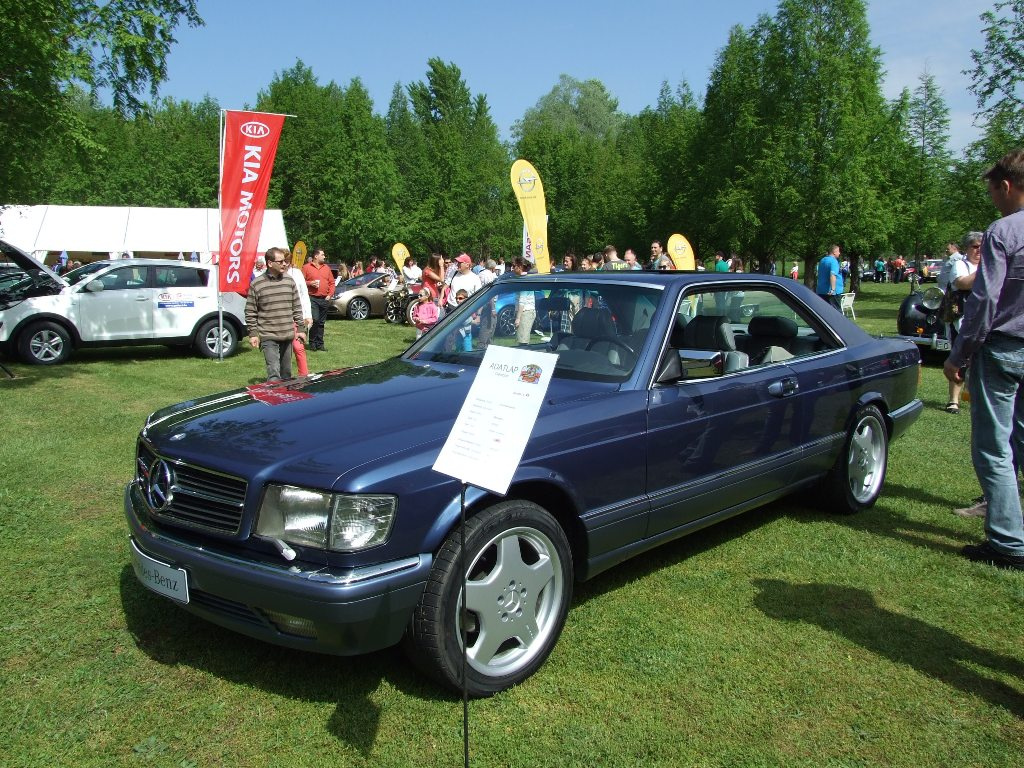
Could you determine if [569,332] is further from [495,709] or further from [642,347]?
[495,709]

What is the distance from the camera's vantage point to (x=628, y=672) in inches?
129

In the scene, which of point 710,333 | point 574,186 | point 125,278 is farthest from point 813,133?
point 710,333

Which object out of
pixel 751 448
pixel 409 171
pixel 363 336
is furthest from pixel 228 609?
pixel 409 171

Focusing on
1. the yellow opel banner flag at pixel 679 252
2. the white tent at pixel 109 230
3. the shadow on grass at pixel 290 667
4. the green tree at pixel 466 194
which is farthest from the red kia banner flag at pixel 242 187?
the green tree at pixel 466 194

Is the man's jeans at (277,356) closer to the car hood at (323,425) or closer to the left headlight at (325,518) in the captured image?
the car hood at (323,425)

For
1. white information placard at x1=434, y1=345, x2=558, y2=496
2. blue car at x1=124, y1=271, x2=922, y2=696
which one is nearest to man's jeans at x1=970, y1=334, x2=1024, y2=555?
blue car at x1=124, y1=271, x2=922, y2=696

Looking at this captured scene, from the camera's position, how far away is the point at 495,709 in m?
3.02

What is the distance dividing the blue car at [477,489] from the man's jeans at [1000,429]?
81 cm

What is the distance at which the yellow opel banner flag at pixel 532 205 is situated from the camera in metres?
14.5

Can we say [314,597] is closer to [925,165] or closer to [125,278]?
[125,278]

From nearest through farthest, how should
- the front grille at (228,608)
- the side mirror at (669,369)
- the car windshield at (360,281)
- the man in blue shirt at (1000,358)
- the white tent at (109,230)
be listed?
the front grille at (228,608)
the side mirror at (669,369)
the man in blue shirt at (1000,358)
the car windshield at (360,281)
the white tent at (109,230)

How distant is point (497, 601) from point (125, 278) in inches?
469

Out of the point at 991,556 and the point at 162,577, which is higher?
the point at 162,577

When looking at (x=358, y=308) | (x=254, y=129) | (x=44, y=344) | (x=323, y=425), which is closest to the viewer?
(x=323, y=425)
